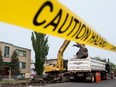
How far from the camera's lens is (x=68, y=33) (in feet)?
7.27

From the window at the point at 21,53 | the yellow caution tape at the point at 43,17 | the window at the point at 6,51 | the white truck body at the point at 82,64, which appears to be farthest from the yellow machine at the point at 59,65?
the window at the point at 21,53

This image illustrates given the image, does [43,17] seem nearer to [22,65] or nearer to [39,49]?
[39,49]

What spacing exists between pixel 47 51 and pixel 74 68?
1126 inches

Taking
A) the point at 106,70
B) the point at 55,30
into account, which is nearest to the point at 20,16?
the point at 55,30

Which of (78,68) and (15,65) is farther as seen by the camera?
(15,65)

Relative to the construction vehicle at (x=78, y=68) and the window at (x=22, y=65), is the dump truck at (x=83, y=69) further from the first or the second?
the window at (x=22, y=65)

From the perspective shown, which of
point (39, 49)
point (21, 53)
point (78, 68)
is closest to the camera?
point (78, 68)

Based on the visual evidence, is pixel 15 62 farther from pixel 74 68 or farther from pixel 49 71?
pixel 74 68

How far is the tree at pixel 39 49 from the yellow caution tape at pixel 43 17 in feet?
180

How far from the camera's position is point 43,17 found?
1757 millimetres

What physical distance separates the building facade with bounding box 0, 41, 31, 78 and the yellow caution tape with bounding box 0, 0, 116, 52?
2181 inches

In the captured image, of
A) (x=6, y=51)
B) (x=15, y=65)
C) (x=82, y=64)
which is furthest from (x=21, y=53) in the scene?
(x=82, y=64)

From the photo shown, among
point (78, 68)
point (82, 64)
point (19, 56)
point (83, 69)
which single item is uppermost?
point (19, 56)

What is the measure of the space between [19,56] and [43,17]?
65443 mm
